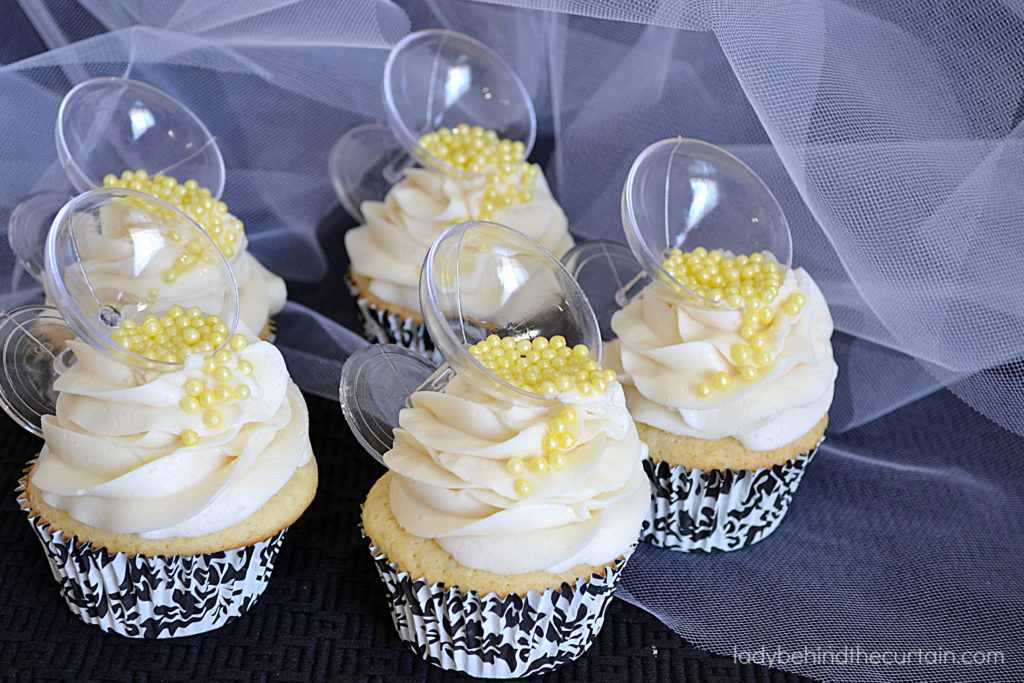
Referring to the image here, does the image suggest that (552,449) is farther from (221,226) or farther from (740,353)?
(221,226)

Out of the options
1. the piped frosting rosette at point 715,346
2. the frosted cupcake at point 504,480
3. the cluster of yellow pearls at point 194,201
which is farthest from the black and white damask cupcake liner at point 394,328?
the frosted cupcake at point 504,480

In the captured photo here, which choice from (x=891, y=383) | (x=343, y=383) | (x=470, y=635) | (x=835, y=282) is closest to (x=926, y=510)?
(x=891, y=383)

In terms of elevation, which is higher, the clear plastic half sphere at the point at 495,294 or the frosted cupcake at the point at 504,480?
the clear plastic half sphere at the point at 495,294

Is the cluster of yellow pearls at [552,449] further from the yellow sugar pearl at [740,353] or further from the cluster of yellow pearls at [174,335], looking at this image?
the cluster of yellow pearls at [174,335]

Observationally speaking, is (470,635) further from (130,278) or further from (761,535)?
(130,278)

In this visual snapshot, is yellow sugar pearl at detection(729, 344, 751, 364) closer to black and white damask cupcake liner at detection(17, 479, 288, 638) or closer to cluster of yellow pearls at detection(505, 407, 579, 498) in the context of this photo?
cluster of yellow pearls at detection(505, 407, 579, 498)

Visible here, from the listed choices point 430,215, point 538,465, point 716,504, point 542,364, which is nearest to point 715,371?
point 716,504
